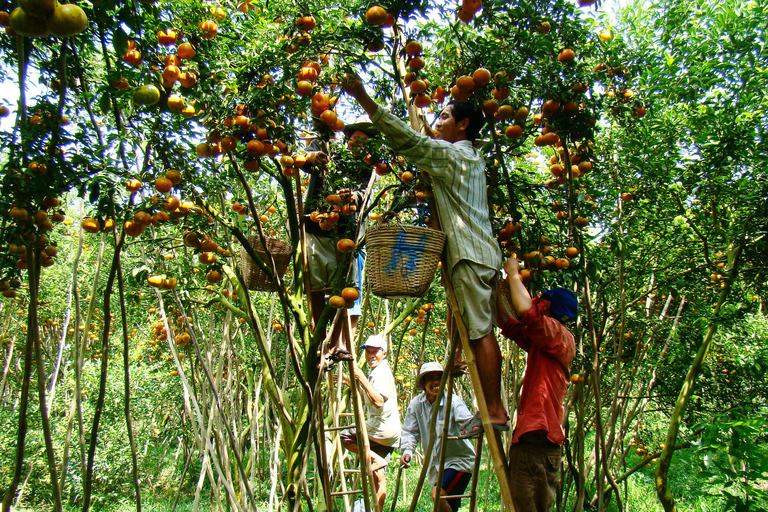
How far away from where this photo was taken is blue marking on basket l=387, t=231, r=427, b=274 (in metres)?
1.58

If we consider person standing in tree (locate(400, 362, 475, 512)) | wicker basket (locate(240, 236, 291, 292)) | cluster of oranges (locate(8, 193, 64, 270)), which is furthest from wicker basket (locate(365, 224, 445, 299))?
person standing in tree (locate(400, 362, 475, 512))

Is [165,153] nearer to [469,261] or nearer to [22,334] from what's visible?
[469,261]

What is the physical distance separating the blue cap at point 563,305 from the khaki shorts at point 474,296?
1.05ft

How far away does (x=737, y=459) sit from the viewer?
201 cm

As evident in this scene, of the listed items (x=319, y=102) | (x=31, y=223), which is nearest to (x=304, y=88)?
(x=319, y=102)

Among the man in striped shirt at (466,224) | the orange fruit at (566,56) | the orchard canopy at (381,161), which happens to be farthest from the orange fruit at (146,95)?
the orange fruit at (566,56)

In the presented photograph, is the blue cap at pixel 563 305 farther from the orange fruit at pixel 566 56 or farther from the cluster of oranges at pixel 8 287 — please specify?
the cluster of oranges at pixel 8 287

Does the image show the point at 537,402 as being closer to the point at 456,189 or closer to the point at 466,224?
the point at 466,224

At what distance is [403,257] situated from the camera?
159cm

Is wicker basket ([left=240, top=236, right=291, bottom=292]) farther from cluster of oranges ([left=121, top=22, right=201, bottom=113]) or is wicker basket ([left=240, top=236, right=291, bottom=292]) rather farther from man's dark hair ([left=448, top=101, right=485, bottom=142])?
man's dark hair ([left=448, top=101, right=485, bottom=142])

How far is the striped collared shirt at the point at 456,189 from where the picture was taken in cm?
157

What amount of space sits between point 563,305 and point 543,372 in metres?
0.25

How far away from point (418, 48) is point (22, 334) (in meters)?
6.92

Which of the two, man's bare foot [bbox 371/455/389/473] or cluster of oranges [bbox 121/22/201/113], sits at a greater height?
cluster of oranges [bbox 121/22/201/113]
